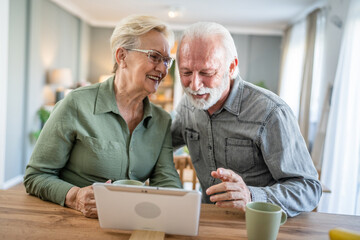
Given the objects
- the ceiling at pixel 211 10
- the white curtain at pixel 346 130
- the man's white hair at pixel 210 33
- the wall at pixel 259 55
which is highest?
the ceiling at pixel 211 10

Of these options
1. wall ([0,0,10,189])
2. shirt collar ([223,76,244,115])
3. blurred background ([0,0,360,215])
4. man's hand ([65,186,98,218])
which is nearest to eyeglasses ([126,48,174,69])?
shirt collar ([223,76,244,115])

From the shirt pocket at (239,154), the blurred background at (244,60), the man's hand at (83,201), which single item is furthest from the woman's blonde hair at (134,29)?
the blurred background at (244,60)

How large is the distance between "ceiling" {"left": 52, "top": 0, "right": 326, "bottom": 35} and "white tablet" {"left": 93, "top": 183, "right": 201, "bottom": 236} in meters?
5.22

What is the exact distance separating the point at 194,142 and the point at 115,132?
42cm

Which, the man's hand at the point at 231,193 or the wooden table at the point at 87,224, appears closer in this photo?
the wooden table at the point at 87,224

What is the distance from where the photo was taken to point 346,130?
154 inches

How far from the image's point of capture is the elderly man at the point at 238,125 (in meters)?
1.40

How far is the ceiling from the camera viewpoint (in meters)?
5.93

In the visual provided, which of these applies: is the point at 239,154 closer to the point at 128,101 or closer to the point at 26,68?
the point at 128,101

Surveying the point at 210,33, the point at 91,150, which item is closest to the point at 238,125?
the point at 210,33

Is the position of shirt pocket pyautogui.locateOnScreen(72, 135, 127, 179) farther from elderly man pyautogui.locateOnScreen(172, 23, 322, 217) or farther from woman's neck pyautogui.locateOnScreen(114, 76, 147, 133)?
elderly man pyautogui.locateOnScreen(172, 23, 322, 217)

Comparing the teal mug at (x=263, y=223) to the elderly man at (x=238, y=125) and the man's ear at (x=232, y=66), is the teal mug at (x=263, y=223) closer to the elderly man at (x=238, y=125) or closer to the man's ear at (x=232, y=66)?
the elderly man at (x=238, y=125)

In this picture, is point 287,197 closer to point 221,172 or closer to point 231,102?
point 221,172

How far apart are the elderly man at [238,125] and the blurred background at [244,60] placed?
5.26 feet
